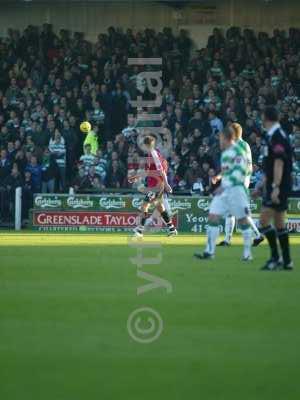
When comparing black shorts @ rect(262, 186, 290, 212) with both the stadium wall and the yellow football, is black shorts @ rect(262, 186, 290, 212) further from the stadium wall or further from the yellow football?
the stadium wall

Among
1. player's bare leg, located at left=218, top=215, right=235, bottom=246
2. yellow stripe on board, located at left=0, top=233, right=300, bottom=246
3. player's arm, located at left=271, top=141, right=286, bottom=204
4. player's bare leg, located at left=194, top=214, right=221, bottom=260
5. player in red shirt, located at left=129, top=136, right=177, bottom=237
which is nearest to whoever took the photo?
player's arm, located at left=271, top=141, right=286, bottom=204

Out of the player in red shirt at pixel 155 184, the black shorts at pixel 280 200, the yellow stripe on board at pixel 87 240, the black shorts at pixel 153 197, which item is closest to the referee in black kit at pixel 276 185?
the black shorts at pixel 280 200

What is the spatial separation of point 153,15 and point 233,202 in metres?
25.7

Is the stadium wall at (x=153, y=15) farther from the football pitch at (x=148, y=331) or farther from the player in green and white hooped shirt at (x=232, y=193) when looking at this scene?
the football pitch at (x=148, y=331)

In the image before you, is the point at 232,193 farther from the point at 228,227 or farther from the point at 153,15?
the point at 153,15

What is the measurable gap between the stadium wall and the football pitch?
2540cm

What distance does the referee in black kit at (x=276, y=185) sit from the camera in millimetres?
16984

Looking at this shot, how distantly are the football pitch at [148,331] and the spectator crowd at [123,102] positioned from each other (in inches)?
608

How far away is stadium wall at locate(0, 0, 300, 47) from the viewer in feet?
140

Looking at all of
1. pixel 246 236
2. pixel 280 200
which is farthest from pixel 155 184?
pixel 280 200

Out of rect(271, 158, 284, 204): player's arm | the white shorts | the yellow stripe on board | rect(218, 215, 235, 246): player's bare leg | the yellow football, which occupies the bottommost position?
the yellow stripe on board

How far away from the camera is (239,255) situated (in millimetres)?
20469

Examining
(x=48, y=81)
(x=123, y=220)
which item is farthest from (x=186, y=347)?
(x=48, y=81)

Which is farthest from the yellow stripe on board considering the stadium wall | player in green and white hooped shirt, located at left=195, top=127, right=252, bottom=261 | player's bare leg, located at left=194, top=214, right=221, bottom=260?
the stadium wall
